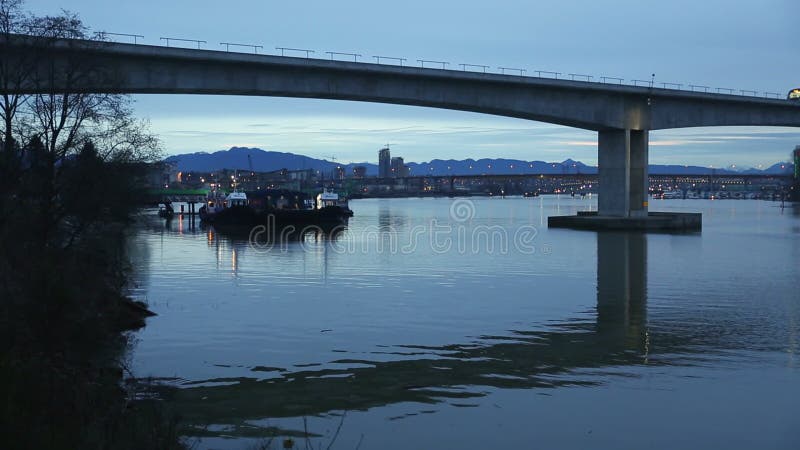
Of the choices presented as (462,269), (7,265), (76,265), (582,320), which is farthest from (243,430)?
(462,269)

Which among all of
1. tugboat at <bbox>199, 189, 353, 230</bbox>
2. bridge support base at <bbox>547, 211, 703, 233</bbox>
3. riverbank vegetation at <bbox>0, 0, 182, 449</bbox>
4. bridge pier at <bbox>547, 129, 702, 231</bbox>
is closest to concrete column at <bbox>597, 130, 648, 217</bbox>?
bridge pier at <bbox>547, 129, 702, 231</bbox>

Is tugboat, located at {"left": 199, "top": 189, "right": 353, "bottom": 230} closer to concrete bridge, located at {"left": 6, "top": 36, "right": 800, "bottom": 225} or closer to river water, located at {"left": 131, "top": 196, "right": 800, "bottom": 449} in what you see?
concrete bridge, located at {"left": 6, "top": 36, "right": 800, "bottom": 225}

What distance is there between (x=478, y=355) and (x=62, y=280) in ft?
30.2

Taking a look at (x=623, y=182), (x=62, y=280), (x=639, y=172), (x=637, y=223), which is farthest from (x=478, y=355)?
(x=639, y=172)

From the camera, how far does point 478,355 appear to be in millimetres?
19891

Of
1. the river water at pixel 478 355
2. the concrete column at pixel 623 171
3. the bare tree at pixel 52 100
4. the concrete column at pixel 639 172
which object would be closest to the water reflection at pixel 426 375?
the river water at pixel 478 355

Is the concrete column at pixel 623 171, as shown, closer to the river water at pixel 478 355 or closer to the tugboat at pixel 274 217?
the river water at pixel 478 355

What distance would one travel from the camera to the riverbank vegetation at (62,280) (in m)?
10.3

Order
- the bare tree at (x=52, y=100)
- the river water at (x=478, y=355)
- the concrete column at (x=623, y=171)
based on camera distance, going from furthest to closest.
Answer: the concrete column at (x=623, y=171)
the bare tree at (x=52, y=100)
the river water at (x=478, y=355)

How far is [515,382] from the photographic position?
1717 cm

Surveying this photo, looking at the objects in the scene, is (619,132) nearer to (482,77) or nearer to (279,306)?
(482,77)

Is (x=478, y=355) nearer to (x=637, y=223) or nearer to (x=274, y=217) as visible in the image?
(x=637, y=223)

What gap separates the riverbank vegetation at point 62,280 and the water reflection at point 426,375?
1.40 meters

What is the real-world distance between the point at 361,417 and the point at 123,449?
5781mm
